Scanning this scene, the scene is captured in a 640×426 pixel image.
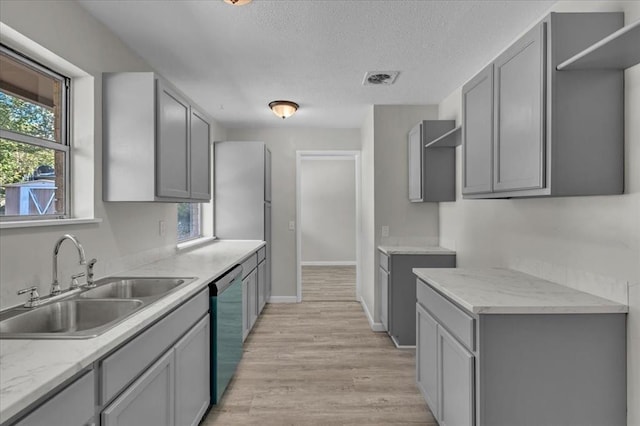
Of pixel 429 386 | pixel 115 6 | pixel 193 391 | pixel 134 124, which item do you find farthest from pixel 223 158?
pixel 429 386

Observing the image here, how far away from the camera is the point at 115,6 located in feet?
6.97

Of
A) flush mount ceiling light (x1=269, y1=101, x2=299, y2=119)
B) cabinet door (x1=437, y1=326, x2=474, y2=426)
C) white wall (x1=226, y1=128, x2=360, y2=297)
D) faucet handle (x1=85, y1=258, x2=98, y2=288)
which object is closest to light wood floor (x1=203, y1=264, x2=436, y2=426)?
cabinet door (x1=437, y1=326, x2=474, y2=426)

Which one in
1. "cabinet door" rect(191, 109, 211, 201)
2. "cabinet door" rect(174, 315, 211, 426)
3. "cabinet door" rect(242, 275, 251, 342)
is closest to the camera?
"cabinet door" rect(174, 315, 211, 426)

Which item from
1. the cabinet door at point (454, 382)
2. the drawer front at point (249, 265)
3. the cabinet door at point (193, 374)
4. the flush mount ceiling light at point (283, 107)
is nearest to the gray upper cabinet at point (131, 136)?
the cabinet door at point (193, 374)

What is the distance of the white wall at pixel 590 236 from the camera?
5.18ft

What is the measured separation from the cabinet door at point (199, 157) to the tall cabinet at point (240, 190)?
1152 mm

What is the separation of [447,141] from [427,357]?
6.07 ft

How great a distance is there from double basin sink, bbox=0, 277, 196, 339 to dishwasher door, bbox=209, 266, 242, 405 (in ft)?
1.14

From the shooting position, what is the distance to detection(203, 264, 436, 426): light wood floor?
244 centimetres

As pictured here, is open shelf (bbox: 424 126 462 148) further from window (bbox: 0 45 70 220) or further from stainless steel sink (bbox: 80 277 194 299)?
window (bbox: 0 45 70 220)

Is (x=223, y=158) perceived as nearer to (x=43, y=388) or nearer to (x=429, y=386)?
(x=429, y=386)

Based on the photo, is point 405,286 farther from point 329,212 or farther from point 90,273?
point 329,212

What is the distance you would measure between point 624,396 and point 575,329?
344 millimetres

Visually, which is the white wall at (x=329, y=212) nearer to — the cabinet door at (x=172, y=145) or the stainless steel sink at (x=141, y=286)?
the cabinet door at (x=172, y=145)
